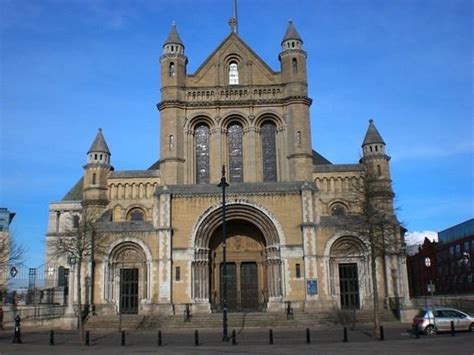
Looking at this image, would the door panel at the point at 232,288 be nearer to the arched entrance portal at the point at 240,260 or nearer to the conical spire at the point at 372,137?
the arched entrance portal at the point at 240,260

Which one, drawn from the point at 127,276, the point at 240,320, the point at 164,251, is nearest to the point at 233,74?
the point at 164,251

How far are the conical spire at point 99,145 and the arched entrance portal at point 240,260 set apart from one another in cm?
1221

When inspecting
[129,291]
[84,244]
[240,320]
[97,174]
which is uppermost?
[97,174]

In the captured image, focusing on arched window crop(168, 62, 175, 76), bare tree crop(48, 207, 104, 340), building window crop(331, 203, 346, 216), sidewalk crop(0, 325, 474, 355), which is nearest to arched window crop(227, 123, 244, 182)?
arched window crop(168, 62, 175, 76)

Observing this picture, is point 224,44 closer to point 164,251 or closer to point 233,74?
point 233,74

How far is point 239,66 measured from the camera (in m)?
44.9

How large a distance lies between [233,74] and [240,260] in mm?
15957

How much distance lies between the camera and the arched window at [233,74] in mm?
45000

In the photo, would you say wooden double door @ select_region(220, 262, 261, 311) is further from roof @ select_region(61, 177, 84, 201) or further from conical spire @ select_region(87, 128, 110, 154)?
roof @ select_region(61, 177, 84, 201)

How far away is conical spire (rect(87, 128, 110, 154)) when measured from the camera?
146 ft

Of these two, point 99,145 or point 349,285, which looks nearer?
point 349,285

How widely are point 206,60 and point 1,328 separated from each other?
2600 cm

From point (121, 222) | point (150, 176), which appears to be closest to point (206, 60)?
point (150, 176)

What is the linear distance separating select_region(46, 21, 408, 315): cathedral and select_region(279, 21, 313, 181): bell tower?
0.29ft
